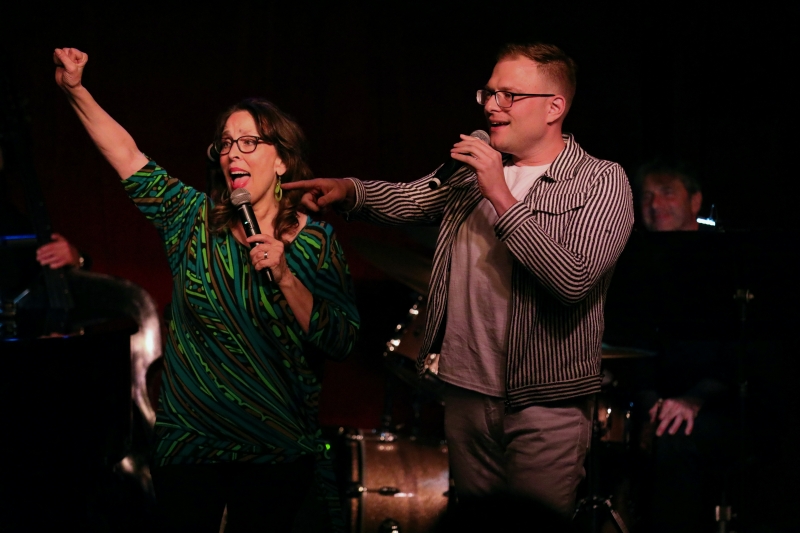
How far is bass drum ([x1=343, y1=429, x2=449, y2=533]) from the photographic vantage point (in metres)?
3.48

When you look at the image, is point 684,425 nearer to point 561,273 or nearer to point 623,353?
point 623,353

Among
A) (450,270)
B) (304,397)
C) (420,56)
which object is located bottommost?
(304,397)

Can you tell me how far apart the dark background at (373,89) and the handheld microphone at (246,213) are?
8.14ft

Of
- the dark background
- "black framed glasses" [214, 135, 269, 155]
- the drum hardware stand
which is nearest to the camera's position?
"black framed glasses" [214, 135, 269, 155]

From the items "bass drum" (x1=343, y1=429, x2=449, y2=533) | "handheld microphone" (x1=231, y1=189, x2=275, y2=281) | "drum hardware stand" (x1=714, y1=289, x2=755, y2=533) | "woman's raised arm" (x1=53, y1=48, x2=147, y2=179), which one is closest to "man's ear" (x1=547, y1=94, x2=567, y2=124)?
"handheld microphone" (x1=231, y1=189, x2=275, y2=281)

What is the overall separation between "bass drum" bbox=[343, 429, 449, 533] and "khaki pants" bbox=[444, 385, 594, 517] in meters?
1.18

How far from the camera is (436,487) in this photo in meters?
3.60

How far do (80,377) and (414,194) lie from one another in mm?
1411

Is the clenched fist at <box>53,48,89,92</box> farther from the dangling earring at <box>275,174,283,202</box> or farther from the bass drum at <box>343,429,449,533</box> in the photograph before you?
the bass drum at <box>343,429,449,533</box>

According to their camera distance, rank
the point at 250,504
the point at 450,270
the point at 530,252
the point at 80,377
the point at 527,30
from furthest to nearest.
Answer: the point at 527,30
the point at 80,377
the point at 450,270
the point at 250,504
the point at 530,252

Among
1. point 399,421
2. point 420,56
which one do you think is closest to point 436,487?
point 399,421

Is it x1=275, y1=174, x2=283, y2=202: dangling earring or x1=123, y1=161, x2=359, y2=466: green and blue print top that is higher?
x1=275, y1=174, x2=283, y2=202: dangling earring

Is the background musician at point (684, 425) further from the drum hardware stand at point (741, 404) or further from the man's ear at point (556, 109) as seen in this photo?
the man's ear at point (556, 109)

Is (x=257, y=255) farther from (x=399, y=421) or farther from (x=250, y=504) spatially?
(x=399, y=421)
